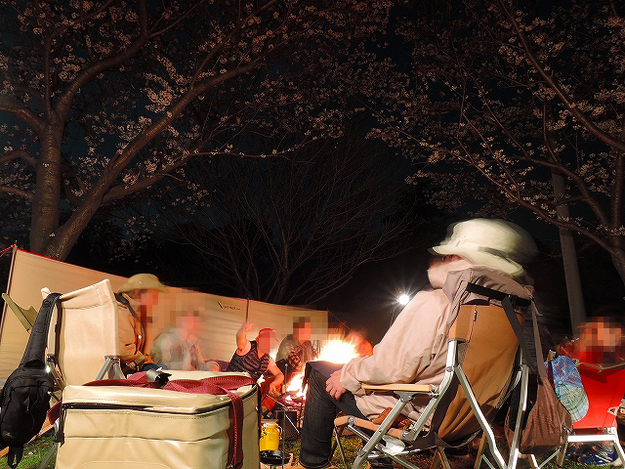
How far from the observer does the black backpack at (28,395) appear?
7.93ft

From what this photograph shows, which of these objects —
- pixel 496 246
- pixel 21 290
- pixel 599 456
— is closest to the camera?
pixel 496 246

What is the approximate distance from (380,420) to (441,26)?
905 centimetres

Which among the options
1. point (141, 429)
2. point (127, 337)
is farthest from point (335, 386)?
point (127, 337)

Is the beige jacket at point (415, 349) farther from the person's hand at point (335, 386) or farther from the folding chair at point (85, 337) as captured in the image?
the folding chair at point (85, 337)

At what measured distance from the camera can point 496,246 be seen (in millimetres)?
2387

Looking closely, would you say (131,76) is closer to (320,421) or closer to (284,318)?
(284,318)

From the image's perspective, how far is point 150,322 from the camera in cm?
418

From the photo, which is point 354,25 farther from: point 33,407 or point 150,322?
point 33,407

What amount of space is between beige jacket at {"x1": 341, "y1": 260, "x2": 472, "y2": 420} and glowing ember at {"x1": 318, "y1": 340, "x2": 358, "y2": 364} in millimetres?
4655

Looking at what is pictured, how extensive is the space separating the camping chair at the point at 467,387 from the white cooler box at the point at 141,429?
833mm

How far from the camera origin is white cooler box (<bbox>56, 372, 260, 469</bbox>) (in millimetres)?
1537

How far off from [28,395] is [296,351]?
4.47m

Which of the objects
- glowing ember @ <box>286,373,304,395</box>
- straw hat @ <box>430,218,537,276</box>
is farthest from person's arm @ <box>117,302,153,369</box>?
glowing ember @ <box>286,373,304,395</box>

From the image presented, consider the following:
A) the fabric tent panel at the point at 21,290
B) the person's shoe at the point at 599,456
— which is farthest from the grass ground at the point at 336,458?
the fabric tent panel at the point at 21,290
